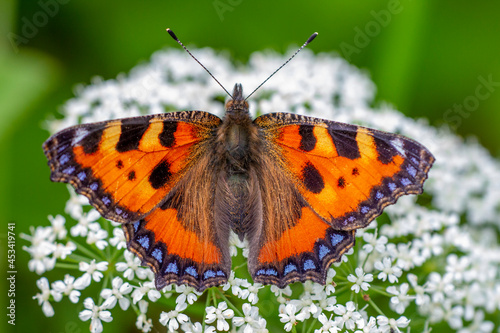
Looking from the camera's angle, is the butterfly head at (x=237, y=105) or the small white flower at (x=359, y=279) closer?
the small white flower at (x=359, y=279)

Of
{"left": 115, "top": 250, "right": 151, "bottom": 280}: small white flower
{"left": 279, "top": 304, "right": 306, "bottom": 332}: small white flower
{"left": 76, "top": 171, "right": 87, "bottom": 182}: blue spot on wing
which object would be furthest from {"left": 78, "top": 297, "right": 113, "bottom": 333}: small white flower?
{"left": 279, "top": 304, "right": 306, "bottom": 332}: small white flower

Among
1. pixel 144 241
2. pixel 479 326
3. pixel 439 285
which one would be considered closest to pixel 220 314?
pixel 144 241

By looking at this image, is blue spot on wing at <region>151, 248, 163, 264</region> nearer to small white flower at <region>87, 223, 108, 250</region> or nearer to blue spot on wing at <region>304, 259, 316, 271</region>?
small white flower at <region>87, 223, 108, 250</region>

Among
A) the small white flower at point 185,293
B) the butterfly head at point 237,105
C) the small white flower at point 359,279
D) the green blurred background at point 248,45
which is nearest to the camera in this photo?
the small white flower at point 185,293

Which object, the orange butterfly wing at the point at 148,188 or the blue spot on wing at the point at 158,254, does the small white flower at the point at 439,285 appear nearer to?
the orange butterfly wing at the point at 148,188

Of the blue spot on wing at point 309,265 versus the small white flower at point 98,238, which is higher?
the small white flower at point 98,238

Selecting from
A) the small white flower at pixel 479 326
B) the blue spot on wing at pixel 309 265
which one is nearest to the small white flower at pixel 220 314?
the blue spot on wing at pixel 309 265
